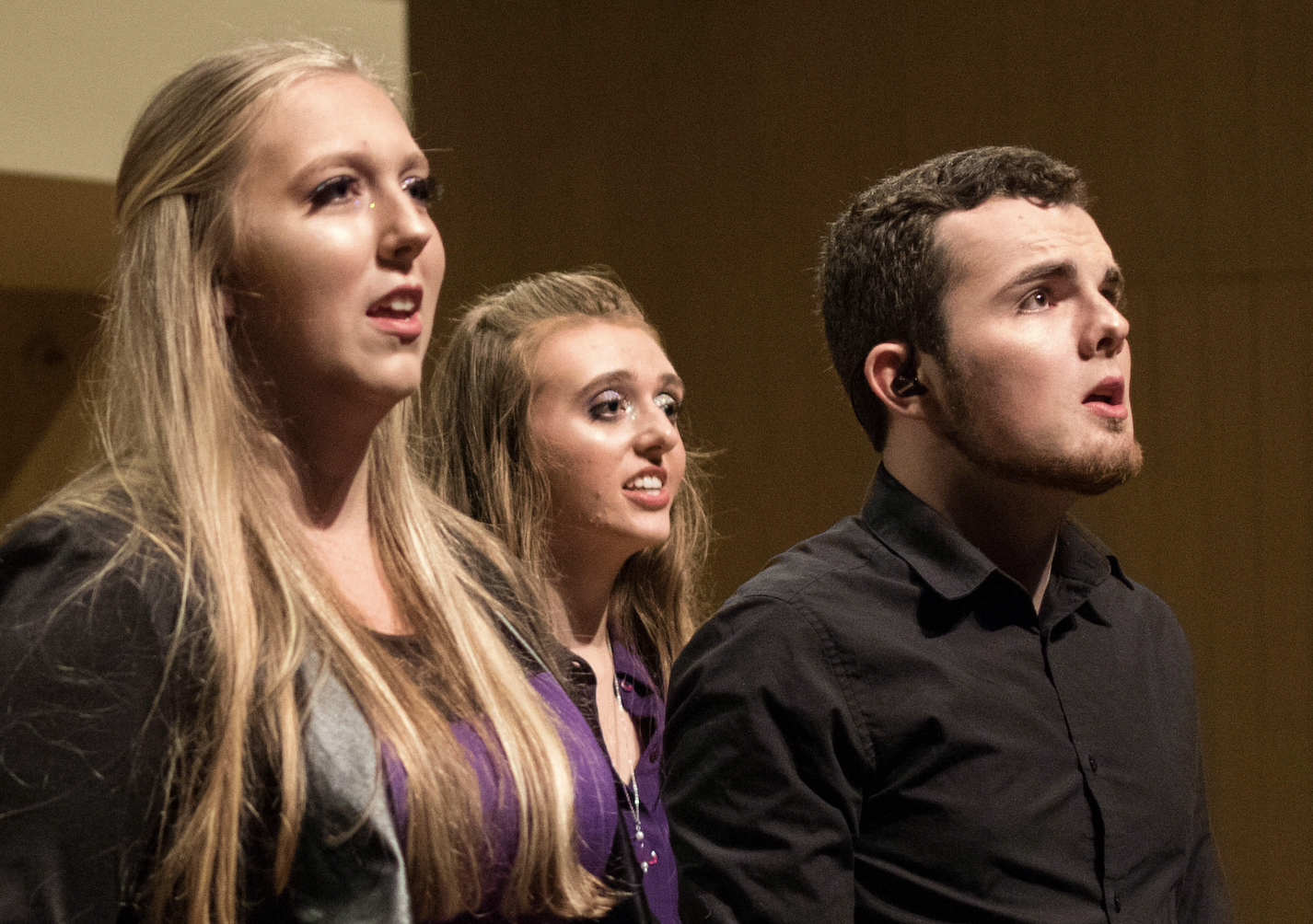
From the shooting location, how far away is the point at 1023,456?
5.08ft

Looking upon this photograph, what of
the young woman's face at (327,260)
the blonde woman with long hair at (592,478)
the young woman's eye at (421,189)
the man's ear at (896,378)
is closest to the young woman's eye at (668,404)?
the blonde woman with long hair at (592,478)

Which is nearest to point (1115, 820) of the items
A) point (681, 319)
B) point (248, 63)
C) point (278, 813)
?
point (278, 813)

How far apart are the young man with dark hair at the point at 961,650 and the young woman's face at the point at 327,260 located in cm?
50

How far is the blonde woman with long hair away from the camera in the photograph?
216 centimetres

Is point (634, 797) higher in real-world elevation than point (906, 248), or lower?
lower

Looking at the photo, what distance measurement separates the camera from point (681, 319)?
352 cm

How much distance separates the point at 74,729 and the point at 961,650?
2.97ft

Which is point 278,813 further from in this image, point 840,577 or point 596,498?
point 596,498

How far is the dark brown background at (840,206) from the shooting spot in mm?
3141

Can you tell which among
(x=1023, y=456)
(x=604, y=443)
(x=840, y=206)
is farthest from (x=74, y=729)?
(x=840, y=206)

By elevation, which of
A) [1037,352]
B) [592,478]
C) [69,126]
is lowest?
[592,478]

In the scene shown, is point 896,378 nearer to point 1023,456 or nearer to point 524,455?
point 1023,456

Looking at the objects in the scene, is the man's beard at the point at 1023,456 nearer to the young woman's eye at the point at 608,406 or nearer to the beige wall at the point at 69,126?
Result: the young woman's eye at the point at 608,406

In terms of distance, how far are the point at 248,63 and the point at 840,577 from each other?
31.7 inches
